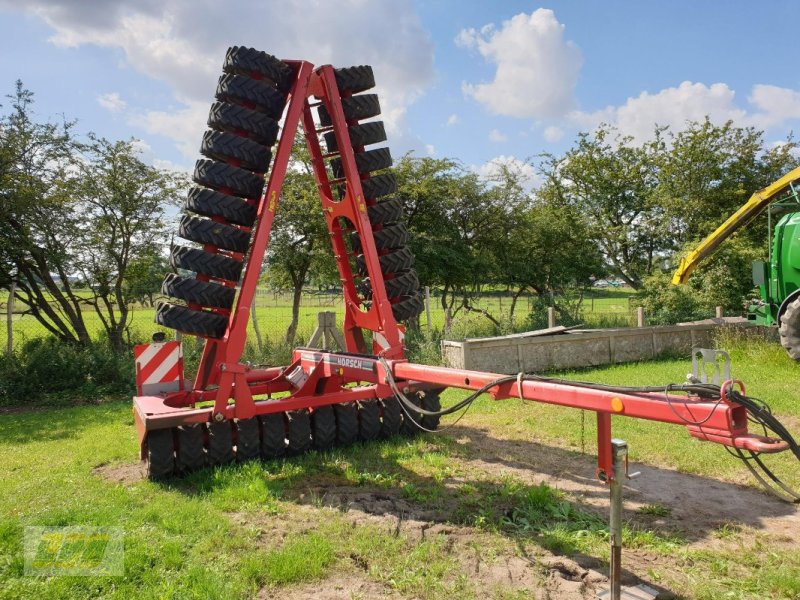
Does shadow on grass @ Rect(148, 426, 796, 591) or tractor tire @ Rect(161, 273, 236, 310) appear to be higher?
tractor tire @ Rect(161, 273, 236, 310)

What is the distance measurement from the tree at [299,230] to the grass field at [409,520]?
6340mm

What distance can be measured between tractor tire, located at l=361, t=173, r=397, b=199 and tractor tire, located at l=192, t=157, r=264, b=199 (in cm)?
120

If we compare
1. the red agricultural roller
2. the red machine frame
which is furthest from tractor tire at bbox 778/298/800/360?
the red machine frame

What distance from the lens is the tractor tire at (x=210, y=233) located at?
4.86 m

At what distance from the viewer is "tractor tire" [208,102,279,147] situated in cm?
491

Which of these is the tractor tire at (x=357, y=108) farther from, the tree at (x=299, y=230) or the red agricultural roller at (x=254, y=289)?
the tree at (x=299, y=230)

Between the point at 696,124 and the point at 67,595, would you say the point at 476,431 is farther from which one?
the point at 696,124

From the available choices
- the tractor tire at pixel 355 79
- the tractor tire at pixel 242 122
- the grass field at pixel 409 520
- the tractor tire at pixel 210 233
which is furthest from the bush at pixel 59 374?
the tractor tire at pixel 355 79

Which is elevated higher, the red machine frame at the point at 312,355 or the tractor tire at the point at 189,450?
the red machine frame at the point at 312,355

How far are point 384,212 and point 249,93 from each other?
1.70 meters

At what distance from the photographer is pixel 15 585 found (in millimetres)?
3035

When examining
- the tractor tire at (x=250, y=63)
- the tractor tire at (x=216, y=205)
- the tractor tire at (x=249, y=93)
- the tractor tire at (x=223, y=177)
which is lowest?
the tractor tire at (x=216, y=205)

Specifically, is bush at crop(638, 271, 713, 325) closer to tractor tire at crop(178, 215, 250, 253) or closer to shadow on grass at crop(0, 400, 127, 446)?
tractor tire at crop(178, 215, 250, 253)

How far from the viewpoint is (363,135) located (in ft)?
18.9
